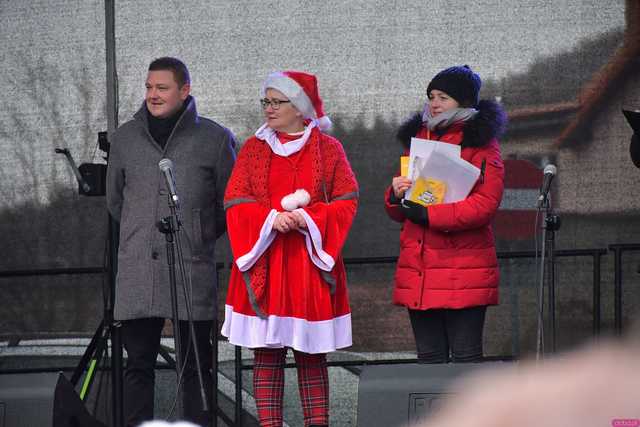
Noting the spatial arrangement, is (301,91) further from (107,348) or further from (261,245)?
(107,348)

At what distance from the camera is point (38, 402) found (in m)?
2.79

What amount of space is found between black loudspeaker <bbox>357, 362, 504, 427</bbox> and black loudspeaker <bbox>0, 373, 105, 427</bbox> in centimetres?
87

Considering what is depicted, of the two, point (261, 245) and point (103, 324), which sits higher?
point (261, 245)

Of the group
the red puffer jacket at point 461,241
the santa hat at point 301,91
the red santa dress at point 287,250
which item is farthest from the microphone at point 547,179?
the santa hat at point 301,91

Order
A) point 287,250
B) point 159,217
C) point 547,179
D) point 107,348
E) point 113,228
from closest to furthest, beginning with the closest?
point 547,179
point 287,250
point 159,217
point 113,228
point 107,348

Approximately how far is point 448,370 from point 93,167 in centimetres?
203

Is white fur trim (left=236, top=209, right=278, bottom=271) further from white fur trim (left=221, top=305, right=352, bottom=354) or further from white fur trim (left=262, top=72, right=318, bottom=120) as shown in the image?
white fur trim (left=262, top=72, right=318, bottom=120)

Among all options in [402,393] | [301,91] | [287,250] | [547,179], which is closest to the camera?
[402,393]

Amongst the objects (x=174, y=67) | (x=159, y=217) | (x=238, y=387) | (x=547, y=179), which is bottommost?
(x=238, y=387)

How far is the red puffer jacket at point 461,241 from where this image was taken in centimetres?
327

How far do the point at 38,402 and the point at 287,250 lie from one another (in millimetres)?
966

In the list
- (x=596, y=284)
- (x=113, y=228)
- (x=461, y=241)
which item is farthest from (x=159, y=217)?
(x=596, y=284)

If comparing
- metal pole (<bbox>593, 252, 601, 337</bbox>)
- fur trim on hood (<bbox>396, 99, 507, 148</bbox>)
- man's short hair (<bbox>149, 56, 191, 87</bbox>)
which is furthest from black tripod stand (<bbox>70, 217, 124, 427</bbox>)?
metal pole (<bbox>593, 252, 601, 337</bbox>)

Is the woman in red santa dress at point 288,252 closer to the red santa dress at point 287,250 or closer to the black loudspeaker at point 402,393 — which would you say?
the red santa dress at point 287,250
